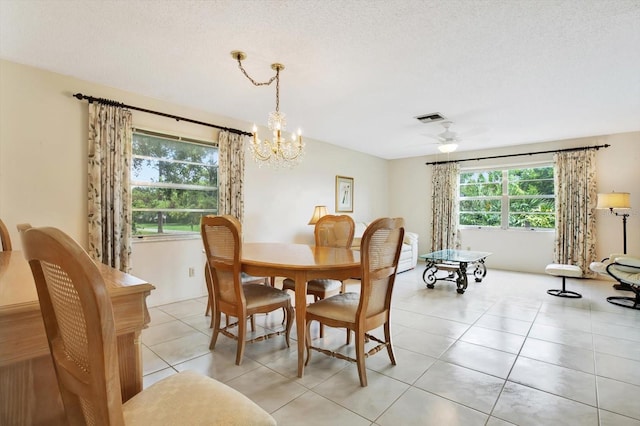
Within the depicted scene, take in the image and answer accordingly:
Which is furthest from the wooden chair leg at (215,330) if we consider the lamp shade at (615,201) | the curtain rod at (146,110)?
the lamp shade at (615,201)

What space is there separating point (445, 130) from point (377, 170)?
8.46 feet

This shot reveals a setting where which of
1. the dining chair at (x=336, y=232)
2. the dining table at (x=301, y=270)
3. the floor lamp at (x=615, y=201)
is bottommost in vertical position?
the dining table at (x=301, y=270)

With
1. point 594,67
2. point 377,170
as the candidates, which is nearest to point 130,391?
point 594,67

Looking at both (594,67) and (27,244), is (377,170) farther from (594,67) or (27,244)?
(27,244)

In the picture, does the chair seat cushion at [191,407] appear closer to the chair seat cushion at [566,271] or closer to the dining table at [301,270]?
the dining table at [301,270]

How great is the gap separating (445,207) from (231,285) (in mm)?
5542

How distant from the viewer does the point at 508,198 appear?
6.17m

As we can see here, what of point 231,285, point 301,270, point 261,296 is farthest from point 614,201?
point 231,285

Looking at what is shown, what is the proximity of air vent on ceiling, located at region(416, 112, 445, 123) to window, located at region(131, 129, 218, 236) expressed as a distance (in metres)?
2.87

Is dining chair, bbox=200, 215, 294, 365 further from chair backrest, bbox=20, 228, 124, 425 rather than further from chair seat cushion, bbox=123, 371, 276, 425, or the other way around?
chair backrest, bbox=20, 228, 124, 425

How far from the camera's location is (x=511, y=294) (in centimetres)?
→ 425

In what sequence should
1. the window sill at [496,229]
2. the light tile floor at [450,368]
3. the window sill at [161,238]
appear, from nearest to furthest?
1. the light tile floor at [450,368]
2. the window sill at [161,238]
3. the window sill at [496,229]

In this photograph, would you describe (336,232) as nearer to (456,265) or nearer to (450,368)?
(450,368)

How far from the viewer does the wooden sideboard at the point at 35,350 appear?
2.92ft
